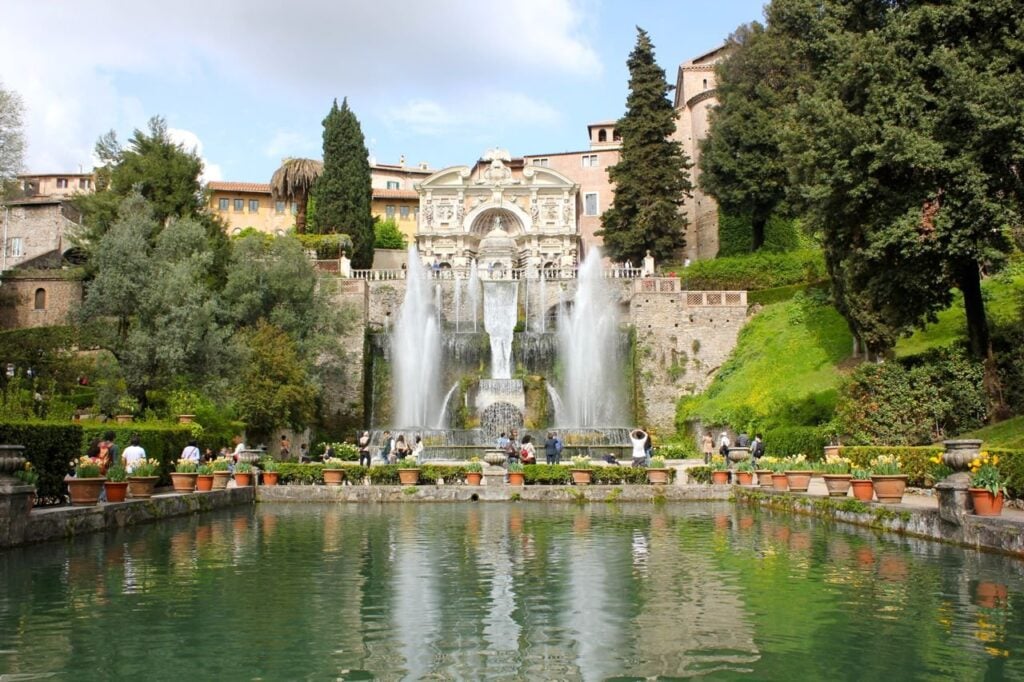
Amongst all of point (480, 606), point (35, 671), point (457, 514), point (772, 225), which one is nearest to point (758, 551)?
point (480, 606)

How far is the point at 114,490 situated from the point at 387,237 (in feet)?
163

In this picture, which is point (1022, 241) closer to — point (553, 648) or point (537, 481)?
point (537, 481)

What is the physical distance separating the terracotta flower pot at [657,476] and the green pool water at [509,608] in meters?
7.65

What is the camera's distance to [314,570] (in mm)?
9734

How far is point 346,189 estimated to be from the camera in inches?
2101

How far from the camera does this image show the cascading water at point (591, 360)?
38.6 m

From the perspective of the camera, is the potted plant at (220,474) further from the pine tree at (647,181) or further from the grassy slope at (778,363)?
the pine tree at (647,181)

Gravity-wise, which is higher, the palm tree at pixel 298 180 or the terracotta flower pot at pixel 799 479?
the palm tree at pixel 298 180

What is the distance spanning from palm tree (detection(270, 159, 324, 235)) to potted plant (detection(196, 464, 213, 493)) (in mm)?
40259

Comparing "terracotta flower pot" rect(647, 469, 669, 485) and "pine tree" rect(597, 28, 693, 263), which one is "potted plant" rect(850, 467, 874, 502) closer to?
"terracotta flower pot" rect(647, 469, 669, 485)

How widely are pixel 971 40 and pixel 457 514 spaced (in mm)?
14680

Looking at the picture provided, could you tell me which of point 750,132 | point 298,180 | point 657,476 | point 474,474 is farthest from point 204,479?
point 298,180

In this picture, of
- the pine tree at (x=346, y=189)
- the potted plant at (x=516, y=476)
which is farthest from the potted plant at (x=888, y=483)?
the pine tree at (x=346, y=189)

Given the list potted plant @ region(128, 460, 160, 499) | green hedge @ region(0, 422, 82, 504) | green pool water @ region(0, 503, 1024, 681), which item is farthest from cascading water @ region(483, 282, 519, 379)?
green pool water @ region(0, 503, 1024, 681)
